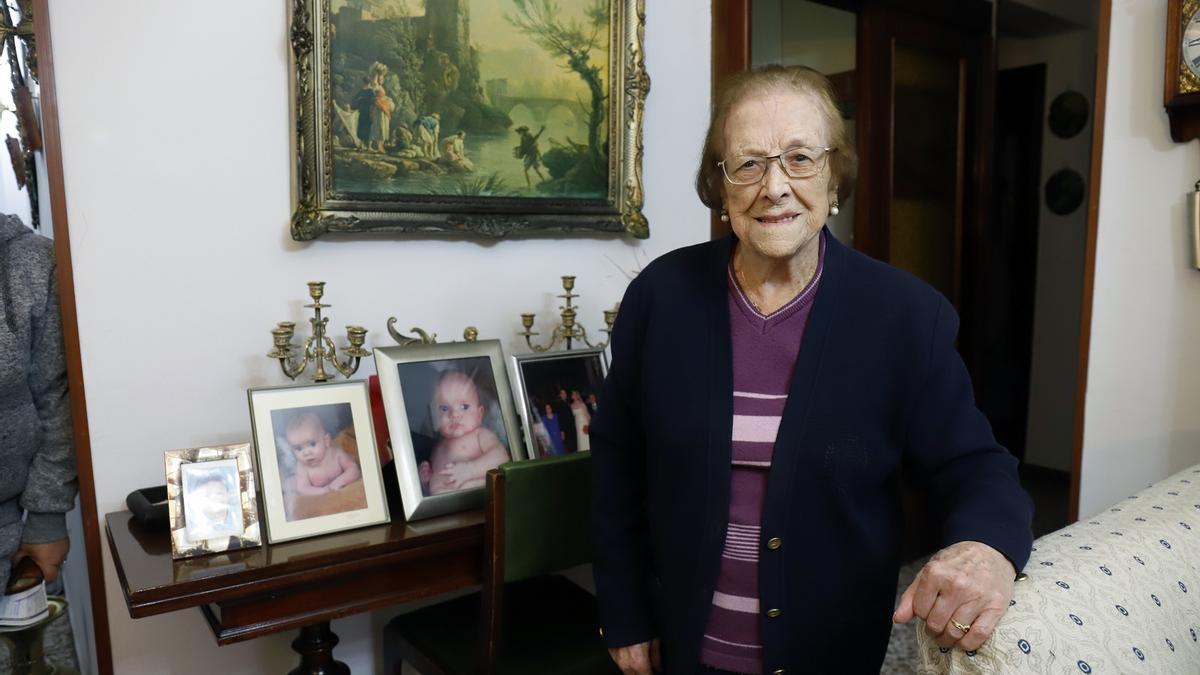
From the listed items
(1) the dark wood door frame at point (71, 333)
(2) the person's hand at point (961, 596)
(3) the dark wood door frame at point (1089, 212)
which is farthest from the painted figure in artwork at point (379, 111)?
(2) the person's hand at point (961, 596)

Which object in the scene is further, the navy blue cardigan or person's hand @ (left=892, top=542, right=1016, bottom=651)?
the navy blue cardigan

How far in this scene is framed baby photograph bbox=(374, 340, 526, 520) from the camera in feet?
5.36

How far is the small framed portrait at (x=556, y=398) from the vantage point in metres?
1.84

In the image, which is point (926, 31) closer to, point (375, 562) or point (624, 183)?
point (624, 183)

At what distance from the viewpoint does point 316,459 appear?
5.06 ft

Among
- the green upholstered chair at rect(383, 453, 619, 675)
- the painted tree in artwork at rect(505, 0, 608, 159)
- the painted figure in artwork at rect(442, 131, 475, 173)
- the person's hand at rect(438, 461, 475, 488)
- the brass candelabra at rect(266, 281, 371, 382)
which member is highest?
the painted tree in artwork at rect(505, 0, 608, 159)

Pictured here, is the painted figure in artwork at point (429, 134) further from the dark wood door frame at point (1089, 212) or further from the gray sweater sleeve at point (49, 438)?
the dark wood door frame at point (1089, 212)

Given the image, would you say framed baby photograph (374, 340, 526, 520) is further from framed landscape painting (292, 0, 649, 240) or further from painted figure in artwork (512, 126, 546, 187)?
painted figure in artwork (512, 126, 546, 187)

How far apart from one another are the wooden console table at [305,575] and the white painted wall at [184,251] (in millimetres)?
250

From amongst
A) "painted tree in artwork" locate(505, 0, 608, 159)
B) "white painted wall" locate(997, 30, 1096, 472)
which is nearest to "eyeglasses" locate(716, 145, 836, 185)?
"painted tree in artwork" locate(505, 0, 608, 159)

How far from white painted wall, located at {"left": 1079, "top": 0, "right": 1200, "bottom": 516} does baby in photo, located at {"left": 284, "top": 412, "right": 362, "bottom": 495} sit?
5.74ft

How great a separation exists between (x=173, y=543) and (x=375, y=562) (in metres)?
0.32

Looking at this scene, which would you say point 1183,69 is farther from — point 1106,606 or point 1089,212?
point 1106,606

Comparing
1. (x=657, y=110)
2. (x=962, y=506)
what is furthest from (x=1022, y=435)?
(x=962, y=506)
